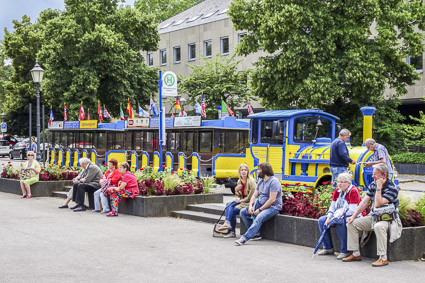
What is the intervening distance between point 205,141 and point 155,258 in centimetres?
1619

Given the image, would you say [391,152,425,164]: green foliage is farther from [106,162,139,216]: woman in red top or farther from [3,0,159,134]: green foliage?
[3,0,159,134]: green foliage

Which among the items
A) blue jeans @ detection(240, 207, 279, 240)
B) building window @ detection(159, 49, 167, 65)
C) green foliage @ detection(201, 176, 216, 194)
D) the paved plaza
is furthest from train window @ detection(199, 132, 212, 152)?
building window @ detection(159, 49, 167, 65)

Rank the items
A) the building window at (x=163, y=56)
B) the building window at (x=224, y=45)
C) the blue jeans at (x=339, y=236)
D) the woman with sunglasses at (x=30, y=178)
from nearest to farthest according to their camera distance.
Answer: the blue jeans at (x=339, y=236)
the woman with sunglasses at (x=30, y=178)
the building window at (x=224, y=45)
the building window at (x=163, y=56)

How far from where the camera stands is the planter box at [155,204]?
15.0 meters

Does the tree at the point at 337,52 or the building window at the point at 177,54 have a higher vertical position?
the building window at the point at 177,54

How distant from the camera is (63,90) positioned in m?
45.9

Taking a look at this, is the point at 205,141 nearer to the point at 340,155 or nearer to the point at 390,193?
the point at 340,155

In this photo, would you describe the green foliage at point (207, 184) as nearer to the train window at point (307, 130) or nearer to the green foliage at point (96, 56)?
the train window at point (307, 130)

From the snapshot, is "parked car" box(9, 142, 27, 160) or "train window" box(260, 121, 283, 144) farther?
"parked car" box(9, 142, 27, 160)

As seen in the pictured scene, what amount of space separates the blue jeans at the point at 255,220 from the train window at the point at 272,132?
6.97 m

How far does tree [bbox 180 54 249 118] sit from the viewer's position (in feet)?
146

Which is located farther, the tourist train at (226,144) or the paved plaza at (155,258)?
the tourist train at (226,144)

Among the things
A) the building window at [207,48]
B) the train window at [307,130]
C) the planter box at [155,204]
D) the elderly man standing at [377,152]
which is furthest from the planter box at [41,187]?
the building window at [207,48]

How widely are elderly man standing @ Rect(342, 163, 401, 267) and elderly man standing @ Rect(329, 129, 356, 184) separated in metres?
5.46
